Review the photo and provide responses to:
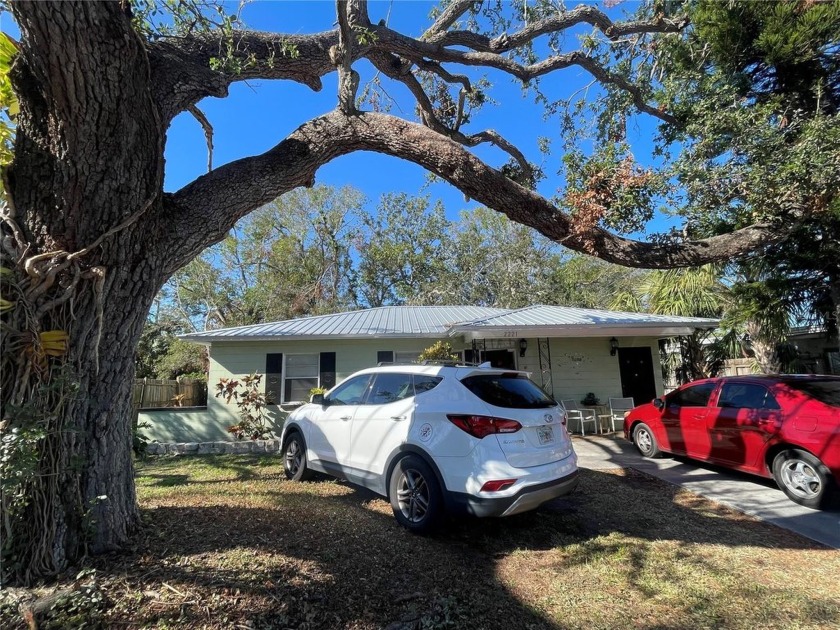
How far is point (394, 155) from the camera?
4453 mm

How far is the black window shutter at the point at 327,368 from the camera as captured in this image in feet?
35.9

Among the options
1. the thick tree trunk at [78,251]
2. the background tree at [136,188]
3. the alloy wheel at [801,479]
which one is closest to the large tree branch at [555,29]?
the background tree at [136,188]

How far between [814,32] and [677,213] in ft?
13.6

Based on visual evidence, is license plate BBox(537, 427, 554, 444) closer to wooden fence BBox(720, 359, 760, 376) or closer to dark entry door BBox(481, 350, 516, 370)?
dark entry door BBox(481, 350, 516, 370)

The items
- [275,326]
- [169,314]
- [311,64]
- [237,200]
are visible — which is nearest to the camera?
[237,200]

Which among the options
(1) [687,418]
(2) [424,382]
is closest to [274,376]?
(2) [424,382]

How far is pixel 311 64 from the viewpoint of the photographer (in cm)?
499

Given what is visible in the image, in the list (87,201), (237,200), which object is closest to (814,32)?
(237,200)

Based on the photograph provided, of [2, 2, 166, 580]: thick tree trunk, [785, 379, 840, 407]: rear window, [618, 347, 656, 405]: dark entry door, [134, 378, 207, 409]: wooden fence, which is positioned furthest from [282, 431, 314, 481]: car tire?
[618, 347, 656, 405]: dark entry door

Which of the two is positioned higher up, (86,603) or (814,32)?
(814,32)

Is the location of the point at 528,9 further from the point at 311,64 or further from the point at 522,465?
the point at 522,465

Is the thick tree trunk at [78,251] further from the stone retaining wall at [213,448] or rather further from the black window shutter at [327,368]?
the black window shutter at [327,368]

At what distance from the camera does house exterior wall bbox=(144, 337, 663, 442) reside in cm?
1054

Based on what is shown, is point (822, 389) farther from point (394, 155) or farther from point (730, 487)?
point (394, 155)
